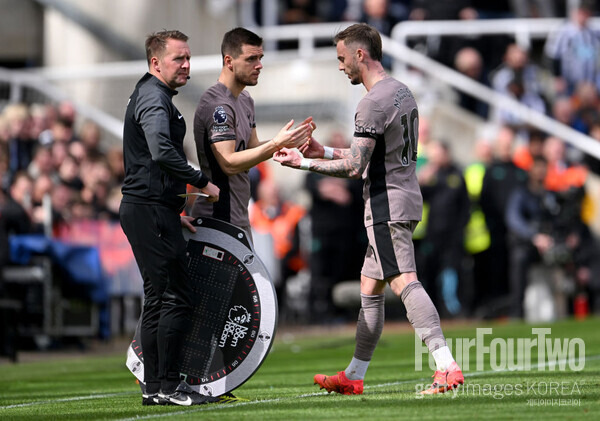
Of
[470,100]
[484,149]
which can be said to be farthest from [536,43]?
[484,149]

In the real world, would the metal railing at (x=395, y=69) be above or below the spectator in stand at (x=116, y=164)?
above

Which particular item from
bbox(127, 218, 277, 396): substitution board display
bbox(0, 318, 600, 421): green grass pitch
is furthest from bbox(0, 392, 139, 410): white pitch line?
bbox(127, 218, 277, 396): substitution board display

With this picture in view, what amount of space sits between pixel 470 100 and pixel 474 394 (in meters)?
12.0

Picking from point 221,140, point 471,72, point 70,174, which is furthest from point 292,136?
point 471,72

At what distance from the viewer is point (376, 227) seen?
322 inches

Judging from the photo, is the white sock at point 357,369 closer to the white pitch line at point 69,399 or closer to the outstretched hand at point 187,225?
the outstretched hand at point 187,225

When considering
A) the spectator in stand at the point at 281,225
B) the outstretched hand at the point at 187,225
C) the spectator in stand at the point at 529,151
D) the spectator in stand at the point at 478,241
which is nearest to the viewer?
the outstretched hand at the point at 187,225

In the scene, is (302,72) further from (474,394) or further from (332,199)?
(474,394)

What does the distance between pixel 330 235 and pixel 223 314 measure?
968cm

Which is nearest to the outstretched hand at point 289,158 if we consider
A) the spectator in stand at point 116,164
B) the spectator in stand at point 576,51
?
the spectator in stand at point 116,164

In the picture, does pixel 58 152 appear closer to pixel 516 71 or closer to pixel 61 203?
pixel 61 203

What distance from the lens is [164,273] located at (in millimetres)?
7867

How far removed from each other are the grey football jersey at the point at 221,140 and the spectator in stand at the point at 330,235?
30.2 feet

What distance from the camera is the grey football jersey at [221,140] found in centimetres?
819
